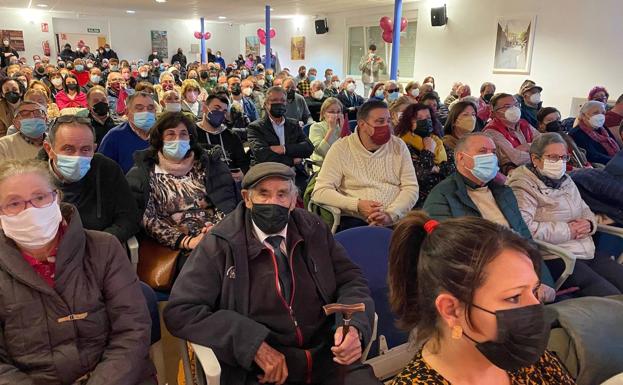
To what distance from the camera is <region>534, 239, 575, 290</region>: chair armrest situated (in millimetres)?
2316

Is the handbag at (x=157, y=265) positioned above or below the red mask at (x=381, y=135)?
below

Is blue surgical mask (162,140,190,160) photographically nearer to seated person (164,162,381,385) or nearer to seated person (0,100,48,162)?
seated person (164,162,381,385)

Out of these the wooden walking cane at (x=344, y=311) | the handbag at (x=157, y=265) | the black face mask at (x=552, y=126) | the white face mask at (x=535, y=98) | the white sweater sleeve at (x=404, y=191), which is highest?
the white face mask at (x=535, y=98)

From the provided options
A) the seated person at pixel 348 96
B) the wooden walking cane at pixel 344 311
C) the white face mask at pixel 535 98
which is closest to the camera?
the wooden walking cane at pixel 344 311

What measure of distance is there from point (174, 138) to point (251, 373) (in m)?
1.53

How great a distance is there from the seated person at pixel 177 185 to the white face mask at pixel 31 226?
0.97m

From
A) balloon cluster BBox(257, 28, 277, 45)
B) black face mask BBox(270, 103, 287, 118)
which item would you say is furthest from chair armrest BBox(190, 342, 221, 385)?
balloon cluster BBox(257, 28, 277, 45)

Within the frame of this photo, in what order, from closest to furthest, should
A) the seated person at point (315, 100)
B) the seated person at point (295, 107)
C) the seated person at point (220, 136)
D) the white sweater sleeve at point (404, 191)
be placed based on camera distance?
the white sweater sleeve at point (404, 191), the seated person at point (220, 136), the seated person at point (295, 107), the seated person at point (315, 100)

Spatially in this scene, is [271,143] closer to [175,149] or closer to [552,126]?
[175,149]

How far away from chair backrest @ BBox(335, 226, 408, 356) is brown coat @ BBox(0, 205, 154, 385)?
89cm

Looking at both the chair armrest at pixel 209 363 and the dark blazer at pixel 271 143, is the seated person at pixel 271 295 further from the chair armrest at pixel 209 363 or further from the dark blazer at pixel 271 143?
the dark blazer at pixel 271 143

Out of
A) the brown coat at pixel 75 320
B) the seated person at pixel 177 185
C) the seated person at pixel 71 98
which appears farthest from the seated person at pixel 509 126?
the seated person at pixel 71 98

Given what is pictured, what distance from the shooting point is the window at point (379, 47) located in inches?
499

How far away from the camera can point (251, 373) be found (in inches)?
63.6
